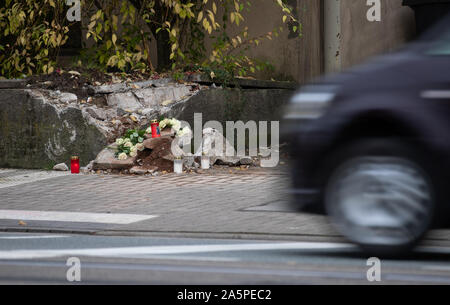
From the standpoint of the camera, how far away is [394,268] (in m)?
6.37

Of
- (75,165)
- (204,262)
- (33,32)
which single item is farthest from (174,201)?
(33,32)

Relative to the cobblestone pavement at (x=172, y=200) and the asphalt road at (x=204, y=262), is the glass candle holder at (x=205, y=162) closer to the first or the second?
the cobblestone pavement at (x=172, y=200)

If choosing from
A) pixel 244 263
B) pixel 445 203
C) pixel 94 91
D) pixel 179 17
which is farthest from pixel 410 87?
pixel 179 17

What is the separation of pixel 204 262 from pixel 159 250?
73 centimetres

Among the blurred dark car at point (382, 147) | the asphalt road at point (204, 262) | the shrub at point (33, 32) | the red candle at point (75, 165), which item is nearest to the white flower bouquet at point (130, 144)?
the red candle at point (75, 165)

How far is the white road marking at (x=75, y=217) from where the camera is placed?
937 centimetres

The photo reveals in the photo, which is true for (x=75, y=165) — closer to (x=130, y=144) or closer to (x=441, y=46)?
(x=130, y=144)

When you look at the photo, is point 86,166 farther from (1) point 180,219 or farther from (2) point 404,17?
(2) point 404,17

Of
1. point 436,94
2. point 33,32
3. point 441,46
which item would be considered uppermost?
point 33,32

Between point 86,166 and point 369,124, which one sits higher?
point 369,124

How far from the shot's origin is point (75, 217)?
961 centimetres

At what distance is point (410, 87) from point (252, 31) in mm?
11154

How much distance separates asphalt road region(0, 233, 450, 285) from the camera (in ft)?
20.3
